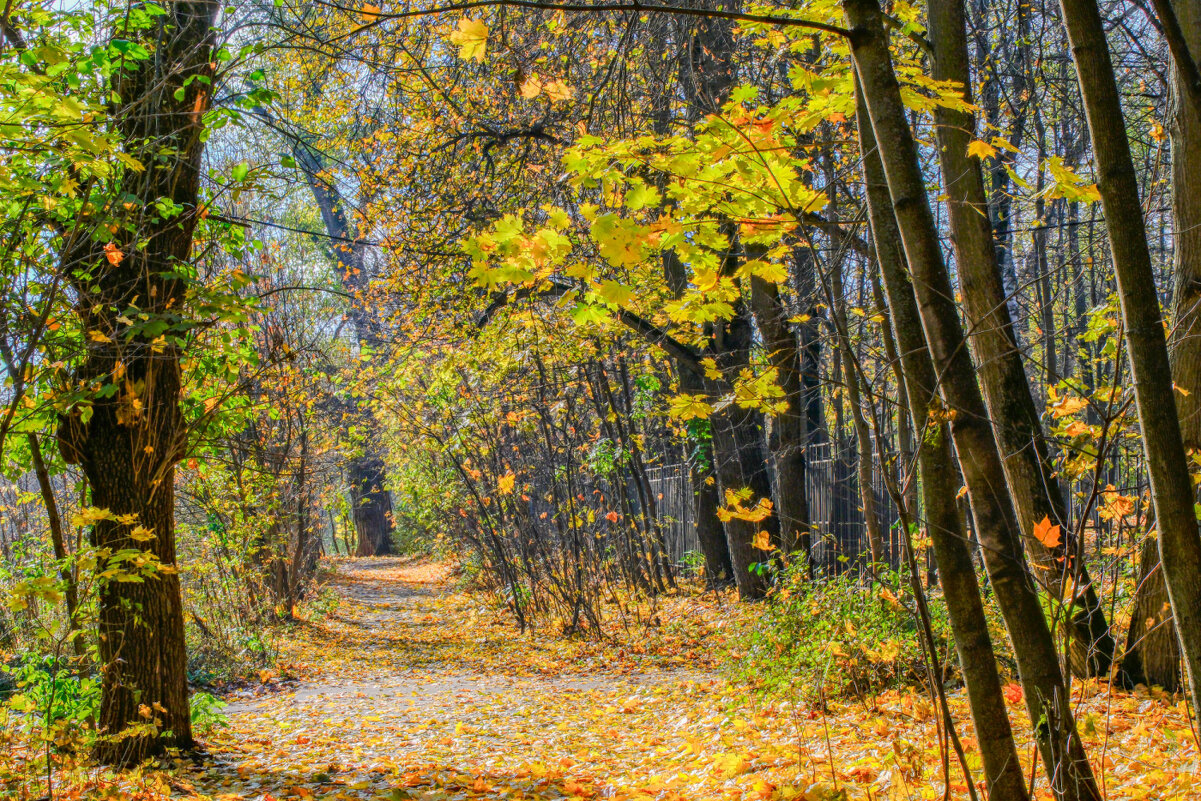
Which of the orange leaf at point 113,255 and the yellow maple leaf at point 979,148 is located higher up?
the orange leaf at point 113,255

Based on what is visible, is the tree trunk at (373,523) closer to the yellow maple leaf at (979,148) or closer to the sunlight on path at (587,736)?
the sunlight on path at (587,736)

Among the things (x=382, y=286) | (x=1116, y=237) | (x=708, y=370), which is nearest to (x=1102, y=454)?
(x=1116, y=237)

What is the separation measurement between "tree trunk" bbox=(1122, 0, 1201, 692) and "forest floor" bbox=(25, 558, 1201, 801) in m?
0.31

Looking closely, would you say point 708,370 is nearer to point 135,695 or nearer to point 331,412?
point 135,695

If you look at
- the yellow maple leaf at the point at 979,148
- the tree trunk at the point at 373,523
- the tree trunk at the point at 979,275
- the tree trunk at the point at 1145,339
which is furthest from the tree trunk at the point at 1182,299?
the tree trunk at the point at 373,523

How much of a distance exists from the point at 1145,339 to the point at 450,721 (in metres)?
5.45

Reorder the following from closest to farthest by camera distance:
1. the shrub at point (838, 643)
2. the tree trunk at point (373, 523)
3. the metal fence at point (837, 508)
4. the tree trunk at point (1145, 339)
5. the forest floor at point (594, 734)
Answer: the tree trunk at point (1145, 339), the forest floor at point (594, 734), the shrub at point (838, 643), the metal fence at point (837, 508), the tree trunk at point (373, 523)

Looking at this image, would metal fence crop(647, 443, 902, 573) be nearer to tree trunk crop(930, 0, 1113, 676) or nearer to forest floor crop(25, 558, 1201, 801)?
forest floor crop(25, 558, 1201, 801)

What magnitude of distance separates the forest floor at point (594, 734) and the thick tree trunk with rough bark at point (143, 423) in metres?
0.45

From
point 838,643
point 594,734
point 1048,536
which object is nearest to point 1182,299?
point 1048,536

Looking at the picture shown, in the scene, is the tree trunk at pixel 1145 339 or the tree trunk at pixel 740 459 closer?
the tree trunk at pixel 1145 339

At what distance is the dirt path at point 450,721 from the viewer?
4293 millimetres

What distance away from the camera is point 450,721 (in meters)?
5.95

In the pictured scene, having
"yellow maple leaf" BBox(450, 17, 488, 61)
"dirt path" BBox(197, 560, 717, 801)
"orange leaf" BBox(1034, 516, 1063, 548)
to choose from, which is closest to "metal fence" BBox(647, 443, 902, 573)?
"dirt path" BBox(197, 560, 717, 801)
